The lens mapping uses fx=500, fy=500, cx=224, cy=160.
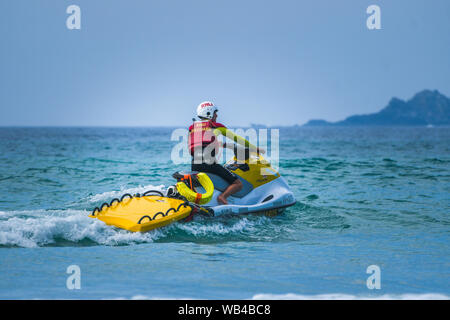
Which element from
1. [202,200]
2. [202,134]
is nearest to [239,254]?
[202,200]

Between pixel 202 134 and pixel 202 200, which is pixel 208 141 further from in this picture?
pixel 202 200

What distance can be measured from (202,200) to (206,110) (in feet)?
5.13

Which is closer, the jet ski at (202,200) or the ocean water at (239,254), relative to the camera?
the ocean water at (239,254)

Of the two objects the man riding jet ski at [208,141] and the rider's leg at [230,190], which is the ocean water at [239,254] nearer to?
the rider's leg at [230,190]

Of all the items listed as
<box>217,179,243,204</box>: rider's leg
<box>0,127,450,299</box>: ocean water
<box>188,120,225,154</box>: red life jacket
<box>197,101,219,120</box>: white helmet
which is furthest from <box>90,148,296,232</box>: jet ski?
<box>197,101,219,120</box>: white helmet

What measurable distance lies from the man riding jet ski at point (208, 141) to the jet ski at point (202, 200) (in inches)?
5.3

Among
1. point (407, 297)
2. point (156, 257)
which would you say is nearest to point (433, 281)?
point (407, 297)

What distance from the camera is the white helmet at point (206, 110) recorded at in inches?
343

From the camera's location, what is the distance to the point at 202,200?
860 centimetres

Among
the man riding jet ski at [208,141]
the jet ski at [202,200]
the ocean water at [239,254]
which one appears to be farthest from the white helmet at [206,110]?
the ocean water at [239,254]

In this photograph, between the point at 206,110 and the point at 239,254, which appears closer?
the point at 239,254

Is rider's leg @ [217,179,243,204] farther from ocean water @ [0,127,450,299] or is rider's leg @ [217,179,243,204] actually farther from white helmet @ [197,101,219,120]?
white helmet @ [197,101,219,120]

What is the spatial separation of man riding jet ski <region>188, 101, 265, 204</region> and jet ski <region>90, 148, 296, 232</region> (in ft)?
0.44
